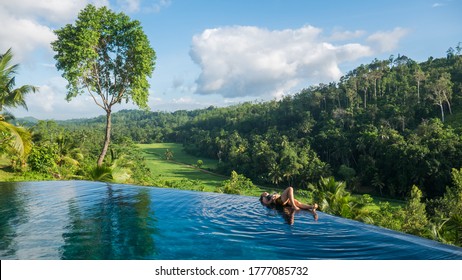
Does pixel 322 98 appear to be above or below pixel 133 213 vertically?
above

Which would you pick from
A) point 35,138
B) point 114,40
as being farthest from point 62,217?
point 35,138

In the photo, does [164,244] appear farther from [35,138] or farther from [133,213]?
[35,138]

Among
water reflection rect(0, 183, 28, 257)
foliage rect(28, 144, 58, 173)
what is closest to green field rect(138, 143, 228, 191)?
foliage rect(28, 144, 58, 173)

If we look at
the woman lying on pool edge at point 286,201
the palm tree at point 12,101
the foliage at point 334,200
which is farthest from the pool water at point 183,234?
the foliage at point 334,200

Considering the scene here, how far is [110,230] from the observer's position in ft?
20.6

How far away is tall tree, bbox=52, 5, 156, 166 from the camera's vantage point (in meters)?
14.9

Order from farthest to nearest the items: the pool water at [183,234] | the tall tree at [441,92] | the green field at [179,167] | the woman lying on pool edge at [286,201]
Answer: the tall tree at [441,92] → the green field at [179,167] → the woman lying on pool edge at [286,201] → the pool water at [183,234]

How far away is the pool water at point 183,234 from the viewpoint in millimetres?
5094

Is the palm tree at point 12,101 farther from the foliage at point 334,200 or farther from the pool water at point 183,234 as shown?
the foliage at point 334,200

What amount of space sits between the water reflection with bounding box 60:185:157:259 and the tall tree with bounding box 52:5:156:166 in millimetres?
8132

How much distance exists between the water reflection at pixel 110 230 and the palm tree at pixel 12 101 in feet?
14.2

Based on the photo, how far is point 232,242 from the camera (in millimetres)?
5668

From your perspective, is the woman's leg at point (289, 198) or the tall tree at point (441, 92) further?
the tall tree at point (441, 92)
